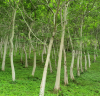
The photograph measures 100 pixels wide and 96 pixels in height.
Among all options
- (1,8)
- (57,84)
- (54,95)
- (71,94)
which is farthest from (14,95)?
(1,8)

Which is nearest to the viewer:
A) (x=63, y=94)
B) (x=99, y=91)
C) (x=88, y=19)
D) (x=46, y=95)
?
(x=46, y=95)

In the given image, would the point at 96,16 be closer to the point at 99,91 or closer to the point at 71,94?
the point at 99,91

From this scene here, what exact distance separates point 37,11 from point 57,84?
9279 millimetres

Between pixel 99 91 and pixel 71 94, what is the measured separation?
3.38 metres

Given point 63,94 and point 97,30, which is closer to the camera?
point 63,94

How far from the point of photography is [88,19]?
13.2 metres

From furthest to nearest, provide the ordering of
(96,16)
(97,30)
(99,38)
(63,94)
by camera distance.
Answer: (99,38) → (97,30) → (96,16) → (63,94)

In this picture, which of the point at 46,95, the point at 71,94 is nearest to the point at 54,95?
the point at 46,95

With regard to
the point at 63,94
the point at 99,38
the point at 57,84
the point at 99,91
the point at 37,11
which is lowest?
the point at 99,91

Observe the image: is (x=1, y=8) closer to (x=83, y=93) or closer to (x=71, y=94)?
(x=71, y=94)

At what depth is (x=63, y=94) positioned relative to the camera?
795 centimetres

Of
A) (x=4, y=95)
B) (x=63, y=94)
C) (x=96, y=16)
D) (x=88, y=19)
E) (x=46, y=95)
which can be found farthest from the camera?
(x=88, y=19)

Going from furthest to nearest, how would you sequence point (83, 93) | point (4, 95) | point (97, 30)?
point (97, 30) → point (83, 93) → point (4, 95)

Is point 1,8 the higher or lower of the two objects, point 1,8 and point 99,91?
the higher
